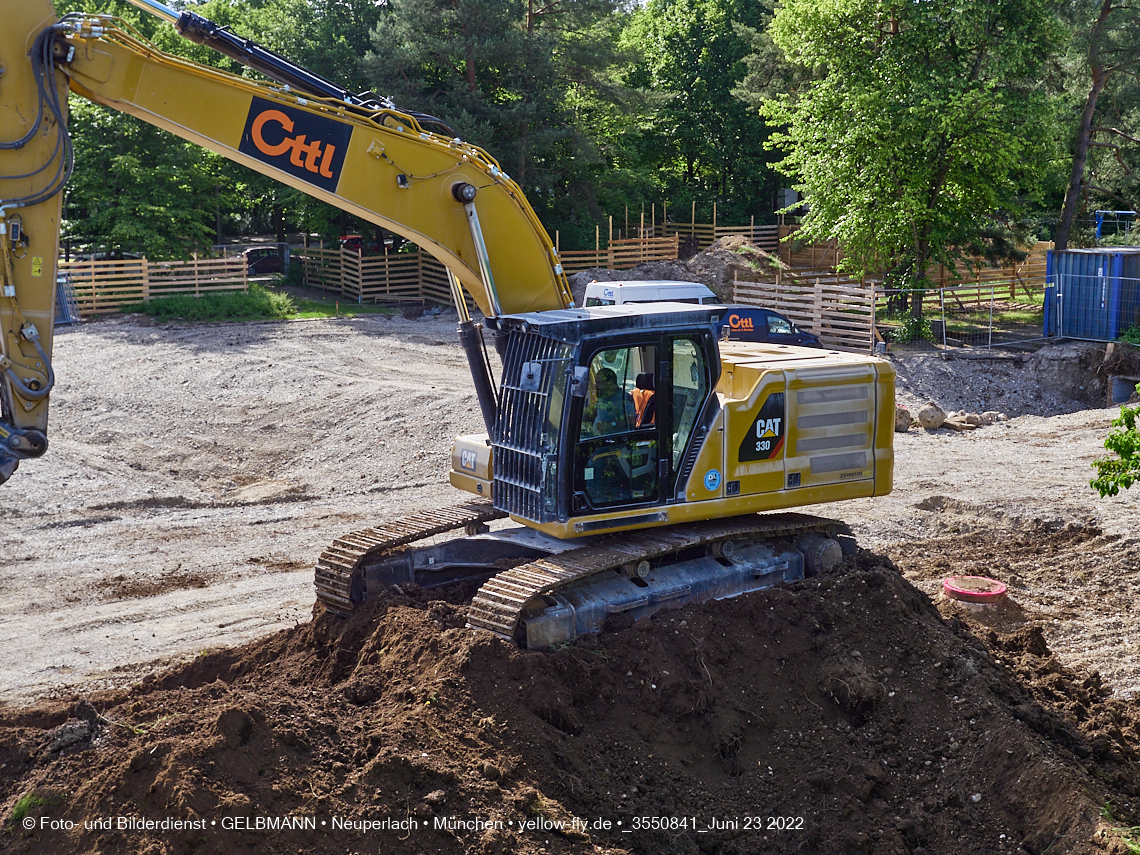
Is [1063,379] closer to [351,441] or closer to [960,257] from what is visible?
[960,257]

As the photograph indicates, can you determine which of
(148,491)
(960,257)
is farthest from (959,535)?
(960,257)

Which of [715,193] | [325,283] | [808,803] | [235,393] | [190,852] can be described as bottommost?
[808,803]

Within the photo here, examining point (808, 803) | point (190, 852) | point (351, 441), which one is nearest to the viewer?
point (190, 852)

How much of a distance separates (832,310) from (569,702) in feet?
64.8

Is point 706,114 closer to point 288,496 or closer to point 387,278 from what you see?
point 387,278

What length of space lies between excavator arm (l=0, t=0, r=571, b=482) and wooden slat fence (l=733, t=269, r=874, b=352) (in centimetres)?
1677

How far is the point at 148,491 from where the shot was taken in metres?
15.2

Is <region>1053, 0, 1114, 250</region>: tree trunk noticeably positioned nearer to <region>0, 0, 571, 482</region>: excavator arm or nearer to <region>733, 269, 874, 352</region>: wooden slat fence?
<region>733, 269, 874, 352</region>: wooden slat fence

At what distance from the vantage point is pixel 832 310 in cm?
2550

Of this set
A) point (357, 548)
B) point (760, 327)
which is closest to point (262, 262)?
point (760, 327)

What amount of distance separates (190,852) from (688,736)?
346cm

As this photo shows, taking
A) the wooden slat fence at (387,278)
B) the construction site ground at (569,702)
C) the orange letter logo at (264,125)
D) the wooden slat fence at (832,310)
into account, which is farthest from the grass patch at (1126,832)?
the wooden slat fence at (387,278)

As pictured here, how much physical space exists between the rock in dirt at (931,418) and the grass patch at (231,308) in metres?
17.7

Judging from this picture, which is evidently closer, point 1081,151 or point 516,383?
point 516,383
